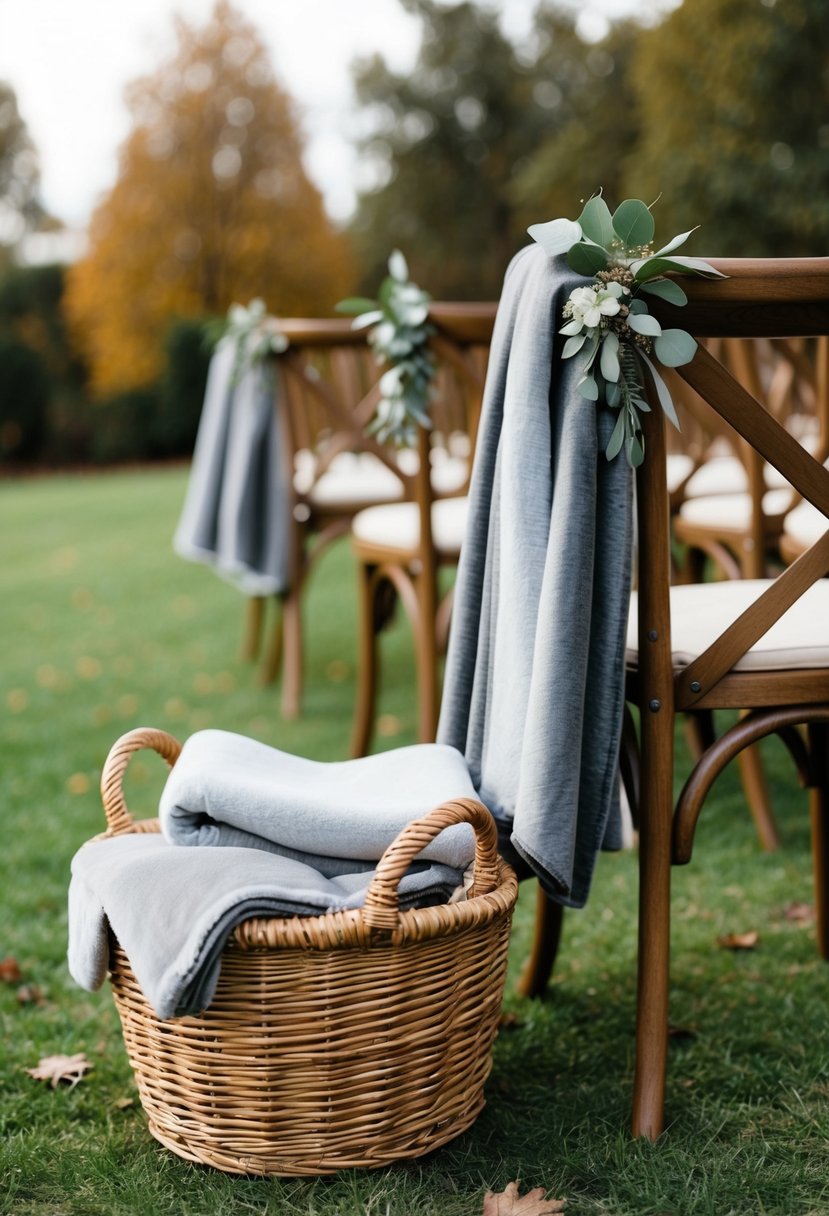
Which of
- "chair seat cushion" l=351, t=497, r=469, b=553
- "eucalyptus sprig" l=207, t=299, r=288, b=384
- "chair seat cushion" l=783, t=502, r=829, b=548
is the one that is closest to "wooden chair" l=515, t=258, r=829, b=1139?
"chair seat cushion" l=783, t=502, r=829, b=548

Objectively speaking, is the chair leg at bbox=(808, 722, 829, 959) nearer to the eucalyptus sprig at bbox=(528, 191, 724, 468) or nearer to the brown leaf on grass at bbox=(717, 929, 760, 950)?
the brown leaf on grass at bbox=(717, 929, 760, 950)

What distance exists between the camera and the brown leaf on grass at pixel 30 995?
7.15ft

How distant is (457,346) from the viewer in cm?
281

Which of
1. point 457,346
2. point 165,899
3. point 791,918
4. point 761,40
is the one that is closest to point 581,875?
point 165,899

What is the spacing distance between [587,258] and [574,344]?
11cm

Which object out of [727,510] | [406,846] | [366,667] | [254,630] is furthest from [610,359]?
[254,630]

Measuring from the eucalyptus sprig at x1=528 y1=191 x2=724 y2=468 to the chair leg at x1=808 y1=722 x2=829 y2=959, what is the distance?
695mm

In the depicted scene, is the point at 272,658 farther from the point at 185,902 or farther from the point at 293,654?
the point at 185,902

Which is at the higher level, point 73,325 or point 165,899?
point 73,325

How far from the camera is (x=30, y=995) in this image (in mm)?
2193

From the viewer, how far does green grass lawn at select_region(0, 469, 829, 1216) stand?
5.08ft

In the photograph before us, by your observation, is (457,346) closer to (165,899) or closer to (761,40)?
(165,899)

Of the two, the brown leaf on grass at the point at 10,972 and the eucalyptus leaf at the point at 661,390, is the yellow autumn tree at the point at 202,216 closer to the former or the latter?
the brown leaf on grass at the point at 10,972

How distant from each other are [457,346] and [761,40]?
46.6 feet
